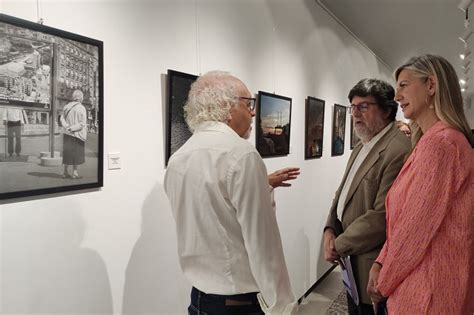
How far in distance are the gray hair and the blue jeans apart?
0.68 metres

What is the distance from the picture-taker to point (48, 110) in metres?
1.34

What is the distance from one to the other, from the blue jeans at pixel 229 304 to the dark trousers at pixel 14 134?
0.88 meters

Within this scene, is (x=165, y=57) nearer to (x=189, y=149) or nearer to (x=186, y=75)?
(x=186, y=75)

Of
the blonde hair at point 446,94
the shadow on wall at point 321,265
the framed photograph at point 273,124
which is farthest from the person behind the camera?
the shadow on wall at point 321,265

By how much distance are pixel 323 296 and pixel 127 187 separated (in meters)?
2.89

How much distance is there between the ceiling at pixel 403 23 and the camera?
4156 mm

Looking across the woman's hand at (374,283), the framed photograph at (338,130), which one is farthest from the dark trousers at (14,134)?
the framed photograph at (338,130)

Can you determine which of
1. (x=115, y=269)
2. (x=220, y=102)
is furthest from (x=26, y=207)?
(x=220, y=102)

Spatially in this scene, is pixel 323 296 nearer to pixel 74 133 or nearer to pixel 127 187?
pixel 127 187

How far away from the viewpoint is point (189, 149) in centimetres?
132

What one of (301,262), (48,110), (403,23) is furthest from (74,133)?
(403,23)

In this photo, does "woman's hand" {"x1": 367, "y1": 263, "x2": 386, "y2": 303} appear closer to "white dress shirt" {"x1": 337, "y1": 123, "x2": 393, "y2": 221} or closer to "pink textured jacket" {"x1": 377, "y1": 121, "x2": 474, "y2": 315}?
"pink textured jacket" {"x1": 377, "y1": 121, "x2": 474, "y2": 315}

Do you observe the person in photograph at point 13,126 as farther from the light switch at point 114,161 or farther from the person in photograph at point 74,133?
the light switch at point 114,161

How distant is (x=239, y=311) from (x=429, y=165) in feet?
2.91
